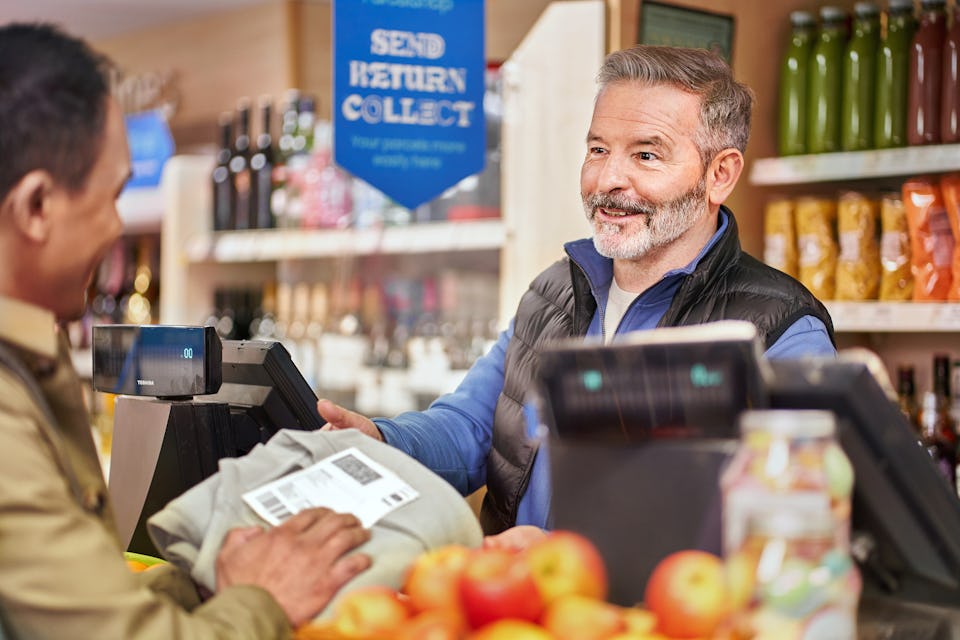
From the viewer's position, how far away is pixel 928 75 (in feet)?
9.25

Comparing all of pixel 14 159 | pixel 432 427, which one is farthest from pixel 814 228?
pixel 14 159

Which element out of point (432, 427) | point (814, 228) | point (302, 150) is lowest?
point (432, 427)

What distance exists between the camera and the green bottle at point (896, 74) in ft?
9.48

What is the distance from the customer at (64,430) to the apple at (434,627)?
0.13 meters

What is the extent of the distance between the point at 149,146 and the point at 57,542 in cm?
467

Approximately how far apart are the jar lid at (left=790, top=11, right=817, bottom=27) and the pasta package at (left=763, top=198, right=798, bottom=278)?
52cm

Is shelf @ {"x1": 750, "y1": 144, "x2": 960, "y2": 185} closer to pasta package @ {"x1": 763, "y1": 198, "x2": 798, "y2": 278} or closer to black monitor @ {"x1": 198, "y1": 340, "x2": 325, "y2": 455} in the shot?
Result: pasta package @ {"x1": 763, "y1": 198, "x2": 798, "y2": 278}

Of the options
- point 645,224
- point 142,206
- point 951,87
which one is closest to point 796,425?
point 645,224

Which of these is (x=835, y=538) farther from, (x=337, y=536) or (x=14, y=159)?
(x=14, y=159)

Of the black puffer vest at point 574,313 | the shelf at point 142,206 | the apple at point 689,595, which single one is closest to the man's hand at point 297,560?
the apple at point 689,595

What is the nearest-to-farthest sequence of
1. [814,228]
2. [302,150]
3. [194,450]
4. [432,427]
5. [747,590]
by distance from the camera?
[747,590]
[194,450]
[432,427]
[814,228]
[302,150]

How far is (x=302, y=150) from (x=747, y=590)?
3.57m

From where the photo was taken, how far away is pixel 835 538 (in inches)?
36.4

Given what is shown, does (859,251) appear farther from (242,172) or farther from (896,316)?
(242,172)
